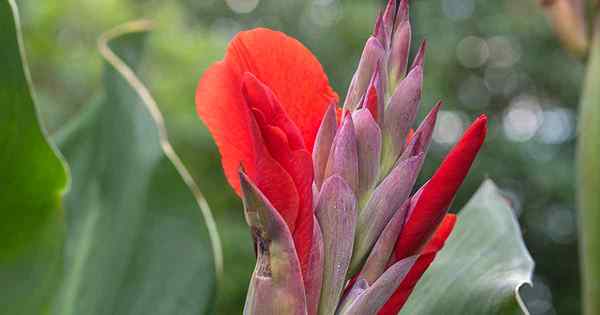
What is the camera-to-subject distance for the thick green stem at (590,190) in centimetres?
63

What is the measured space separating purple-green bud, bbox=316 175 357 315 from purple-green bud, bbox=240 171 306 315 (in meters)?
0.02

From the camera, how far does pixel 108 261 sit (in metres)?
0.61

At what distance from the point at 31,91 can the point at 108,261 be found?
17cm

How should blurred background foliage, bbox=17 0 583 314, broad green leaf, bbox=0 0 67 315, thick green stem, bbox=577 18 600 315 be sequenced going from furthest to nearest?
blurred background foliage, bbox=17 0 583 314 < thick green stem, bbox=577 18 600 315 < broad green leaf, bbox=0 0 67 315

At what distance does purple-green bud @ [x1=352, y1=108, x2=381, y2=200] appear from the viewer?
35cm

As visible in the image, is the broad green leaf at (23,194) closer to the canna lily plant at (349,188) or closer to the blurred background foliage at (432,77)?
the canna lily plant at (349,188)

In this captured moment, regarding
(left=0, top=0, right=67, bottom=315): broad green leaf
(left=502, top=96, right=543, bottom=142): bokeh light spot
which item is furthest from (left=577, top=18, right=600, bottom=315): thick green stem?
(left=502, top=96, right=543, bottom=142): bokeh light spot

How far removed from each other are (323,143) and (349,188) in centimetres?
3

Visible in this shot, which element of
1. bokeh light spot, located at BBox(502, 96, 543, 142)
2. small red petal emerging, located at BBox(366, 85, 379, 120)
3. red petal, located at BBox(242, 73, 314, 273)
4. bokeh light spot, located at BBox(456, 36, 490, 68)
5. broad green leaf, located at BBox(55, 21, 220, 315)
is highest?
small red petal emerging, located at BBox(366, 85, 379, 120)

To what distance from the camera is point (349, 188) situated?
346 mm

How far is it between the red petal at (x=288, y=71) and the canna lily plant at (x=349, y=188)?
0.01 metres

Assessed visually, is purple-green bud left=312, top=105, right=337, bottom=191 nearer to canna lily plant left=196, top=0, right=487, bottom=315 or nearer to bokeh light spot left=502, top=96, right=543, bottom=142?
canna lily plant left=196, top=0, right=487, bottom=315

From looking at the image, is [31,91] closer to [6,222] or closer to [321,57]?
[6,222]

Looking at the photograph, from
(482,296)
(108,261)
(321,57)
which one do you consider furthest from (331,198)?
(321,57)
